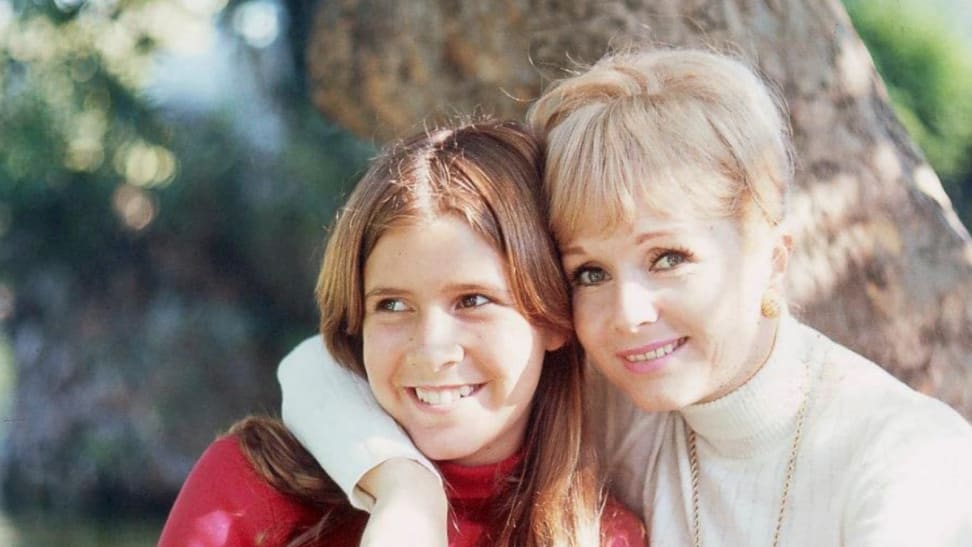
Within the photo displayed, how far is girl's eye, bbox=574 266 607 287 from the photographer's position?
1436 mm

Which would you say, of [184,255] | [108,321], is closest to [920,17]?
[184,255]

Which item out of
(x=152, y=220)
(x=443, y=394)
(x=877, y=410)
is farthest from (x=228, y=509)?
Answer: (x=152, y=220)

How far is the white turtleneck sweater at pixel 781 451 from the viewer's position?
1.30m

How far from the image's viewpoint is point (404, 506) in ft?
4.40

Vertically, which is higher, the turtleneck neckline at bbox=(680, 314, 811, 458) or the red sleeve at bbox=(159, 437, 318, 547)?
the red sleeve at bbox=(159, 437, 318, 547)

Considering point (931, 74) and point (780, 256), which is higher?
point (780, 256)

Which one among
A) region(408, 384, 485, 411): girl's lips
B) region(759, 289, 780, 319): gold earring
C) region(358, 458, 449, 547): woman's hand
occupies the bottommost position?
region(358, 458, 449, 547): woman's hand

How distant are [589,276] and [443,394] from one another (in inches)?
8.8

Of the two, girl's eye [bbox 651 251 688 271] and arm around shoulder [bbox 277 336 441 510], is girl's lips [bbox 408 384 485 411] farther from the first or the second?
girl's eye [bbox 651 251 688 271]

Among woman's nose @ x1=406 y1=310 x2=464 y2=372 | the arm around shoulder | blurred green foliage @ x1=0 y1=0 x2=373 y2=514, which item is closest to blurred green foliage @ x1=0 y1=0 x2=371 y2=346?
blurred green foliage @ x1=0 y1=0 x2=373 y2=514

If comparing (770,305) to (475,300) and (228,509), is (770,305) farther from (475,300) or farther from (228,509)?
(228,509)

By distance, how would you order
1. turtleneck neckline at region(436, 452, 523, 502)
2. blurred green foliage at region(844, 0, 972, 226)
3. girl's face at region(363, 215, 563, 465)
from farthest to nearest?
blurred green foliage at region(844, 0, 972, 226)
turtleneck neckline at region(436, 452, 523, 502)
girl's face at region(363, 215, 563, 465)

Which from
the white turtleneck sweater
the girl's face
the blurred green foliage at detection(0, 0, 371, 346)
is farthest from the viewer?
the blurred green foliage at detection(0, 0, 371, 346)

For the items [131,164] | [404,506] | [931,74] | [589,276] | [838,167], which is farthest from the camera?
[931,74]
